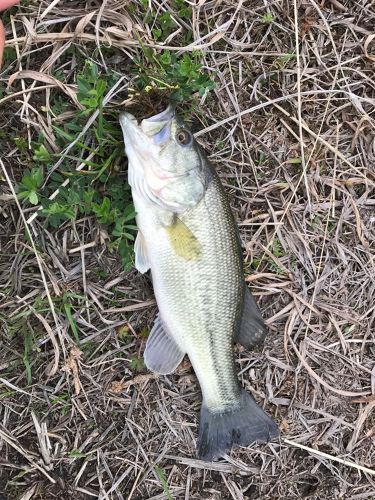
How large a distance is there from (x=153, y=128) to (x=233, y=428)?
6.07 ft

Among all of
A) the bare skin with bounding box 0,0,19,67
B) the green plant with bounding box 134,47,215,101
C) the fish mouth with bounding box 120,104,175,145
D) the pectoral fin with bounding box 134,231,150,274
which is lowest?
the pectoral fin with bounding box 134,231,150,274

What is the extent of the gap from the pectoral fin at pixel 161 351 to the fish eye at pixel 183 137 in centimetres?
107

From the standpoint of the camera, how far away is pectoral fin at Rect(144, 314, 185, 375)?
3119 mm

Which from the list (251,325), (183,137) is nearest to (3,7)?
(183,137)

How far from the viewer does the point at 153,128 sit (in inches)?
110

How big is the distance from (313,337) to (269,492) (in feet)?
3.48

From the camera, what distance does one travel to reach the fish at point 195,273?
111 inches

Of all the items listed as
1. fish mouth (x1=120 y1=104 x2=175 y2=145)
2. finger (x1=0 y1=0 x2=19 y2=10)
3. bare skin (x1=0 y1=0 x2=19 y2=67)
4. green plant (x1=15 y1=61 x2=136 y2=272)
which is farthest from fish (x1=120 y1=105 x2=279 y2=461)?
finger (x1=0 y1=0 x2=19 y2=10)

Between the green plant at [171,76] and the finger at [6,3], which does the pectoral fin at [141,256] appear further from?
the finger at [6,3]

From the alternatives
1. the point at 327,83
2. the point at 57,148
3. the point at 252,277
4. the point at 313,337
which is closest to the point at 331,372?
the point at 313,337

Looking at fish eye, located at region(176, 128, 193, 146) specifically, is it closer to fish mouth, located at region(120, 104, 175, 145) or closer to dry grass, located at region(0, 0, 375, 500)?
fish mouth, located at region(120, 104, 175, 145)

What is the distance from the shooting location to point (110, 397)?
3.24 meters

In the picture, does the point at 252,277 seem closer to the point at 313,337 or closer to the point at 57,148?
the point at 313,337

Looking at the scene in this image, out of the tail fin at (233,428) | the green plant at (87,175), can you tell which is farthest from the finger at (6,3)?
the tail fin at (233,428)
